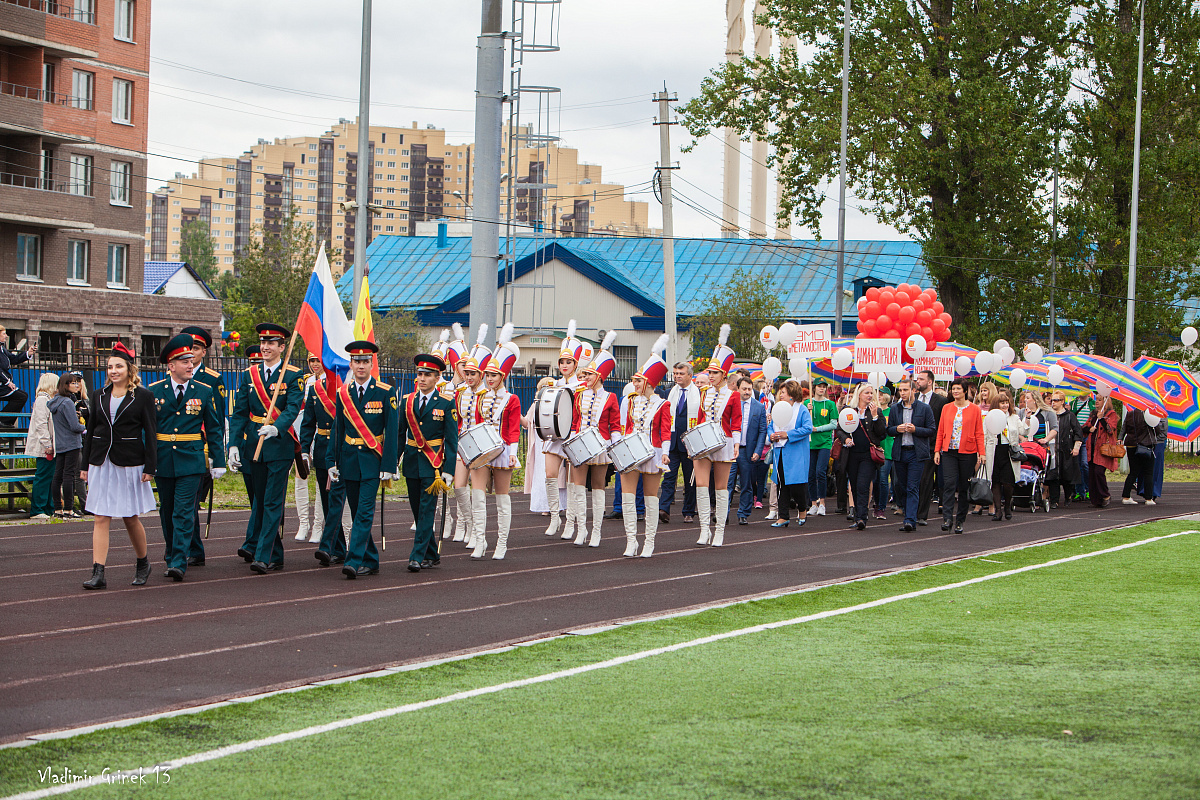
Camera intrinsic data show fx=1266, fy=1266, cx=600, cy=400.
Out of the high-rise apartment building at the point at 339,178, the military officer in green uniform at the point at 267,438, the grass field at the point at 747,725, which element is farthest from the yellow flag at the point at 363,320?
the high-rise apartment building at the point at 339,178

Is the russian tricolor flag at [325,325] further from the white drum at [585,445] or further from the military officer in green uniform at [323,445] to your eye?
the white drum at [585,445]

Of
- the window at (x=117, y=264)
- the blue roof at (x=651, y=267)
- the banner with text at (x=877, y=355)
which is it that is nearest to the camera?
the banner with text at (x=877, y=355)

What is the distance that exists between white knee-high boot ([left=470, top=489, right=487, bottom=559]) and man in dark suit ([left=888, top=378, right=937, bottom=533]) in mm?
6342

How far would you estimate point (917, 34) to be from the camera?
122 feet

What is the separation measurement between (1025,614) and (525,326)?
4178 cm

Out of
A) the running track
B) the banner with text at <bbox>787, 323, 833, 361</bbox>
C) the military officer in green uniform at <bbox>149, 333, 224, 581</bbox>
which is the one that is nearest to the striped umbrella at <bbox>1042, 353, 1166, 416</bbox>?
the banner with text at <bbox>787, 323, 833, 361</bbox>

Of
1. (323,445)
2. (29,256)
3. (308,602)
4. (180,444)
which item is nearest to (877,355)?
(323,445)

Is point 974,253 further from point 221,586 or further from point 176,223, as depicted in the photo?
point 176,223

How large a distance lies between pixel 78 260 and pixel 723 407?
33.5m

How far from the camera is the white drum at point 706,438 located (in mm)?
14000

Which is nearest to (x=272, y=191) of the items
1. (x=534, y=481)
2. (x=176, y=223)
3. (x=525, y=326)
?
(x=176, y=223)

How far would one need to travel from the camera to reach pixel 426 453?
38.9ft

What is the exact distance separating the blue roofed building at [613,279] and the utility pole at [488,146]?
24.7 m

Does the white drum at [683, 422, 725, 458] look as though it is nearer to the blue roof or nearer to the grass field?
the grass field
